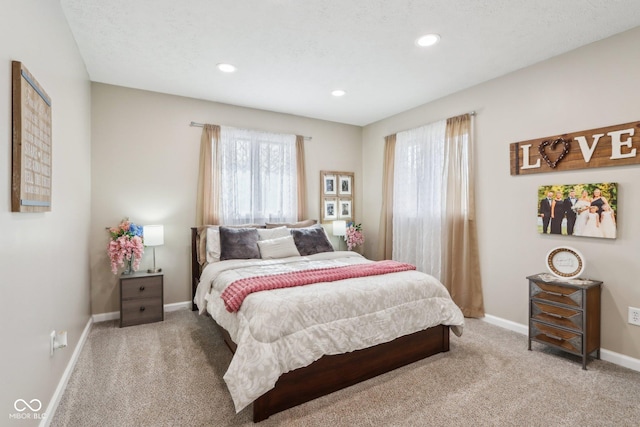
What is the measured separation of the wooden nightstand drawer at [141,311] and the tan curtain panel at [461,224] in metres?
3.34

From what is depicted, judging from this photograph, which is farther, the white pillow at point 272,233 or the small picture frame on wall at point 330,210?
the small picture frame on wall at point 330,210

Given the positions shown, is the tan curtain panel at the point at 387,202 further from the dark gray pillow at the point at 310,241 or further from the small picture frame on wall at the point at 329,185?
the dark gray pillow at the point at 310,241

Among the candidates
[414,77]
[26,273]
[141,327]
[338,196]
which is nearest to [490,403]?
[26,273]

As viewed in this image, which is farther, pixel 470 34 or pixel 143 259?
pixel 143 259

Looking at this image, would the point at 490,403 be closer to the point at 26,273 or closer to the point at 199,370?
the point at 199,370

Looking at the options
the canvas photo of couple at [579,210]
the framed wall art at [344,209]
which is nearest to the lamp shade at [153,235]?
the framed wall art at [344,209]

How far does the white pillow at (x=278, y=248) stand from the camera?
3707 mm

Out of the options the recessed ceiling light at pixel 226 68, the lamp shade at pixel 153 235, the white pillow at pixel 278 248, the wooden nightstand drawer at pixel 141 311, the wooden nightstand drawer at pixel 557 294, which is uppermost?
the recessed ceiling light at pixel 226 68

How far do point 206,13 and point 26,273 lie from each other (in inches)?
78.5

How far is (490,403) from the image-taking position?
81.3 inches

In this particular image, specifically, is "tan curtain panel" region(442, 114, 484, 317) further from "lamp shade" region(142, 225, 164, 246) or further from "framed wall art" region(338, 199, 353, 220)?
"lamp shade" region(142, 225, 164, 246)

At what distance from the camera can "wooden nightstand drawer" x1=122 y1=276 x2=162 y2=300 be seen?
11.1ft

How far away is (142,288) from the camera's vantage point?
3457mm

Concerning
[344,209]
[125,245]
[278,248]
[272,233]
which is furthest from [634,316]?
[125,245]
